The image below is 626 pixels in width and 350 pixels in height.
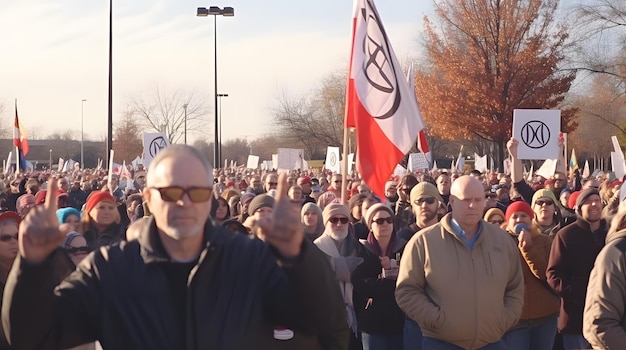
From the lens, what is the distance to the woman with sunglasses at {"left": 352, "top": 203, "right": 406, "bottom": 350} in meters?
7.30

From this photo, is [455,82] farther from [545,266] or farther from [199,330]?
[199,330]

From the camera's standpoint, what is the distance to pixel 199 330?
2.97 m

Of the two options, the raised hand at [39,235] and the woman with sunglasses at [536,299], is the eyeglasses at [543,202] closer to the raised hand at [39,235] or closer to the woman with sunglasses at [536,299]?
the woman with sunglasses at [536,299]

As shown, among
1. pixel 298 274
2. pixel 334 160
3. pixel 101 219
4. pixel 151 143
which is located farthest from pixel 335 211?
pixel 334 160

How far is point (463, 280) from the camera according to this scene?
242 inches

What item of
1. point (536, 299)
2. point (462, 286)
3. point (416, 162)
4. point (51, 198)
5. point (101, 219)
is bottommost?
point (536, 299)

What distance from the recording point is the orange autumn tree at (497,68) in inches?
1444

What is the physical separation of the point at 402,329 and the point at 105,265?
4.72 metres

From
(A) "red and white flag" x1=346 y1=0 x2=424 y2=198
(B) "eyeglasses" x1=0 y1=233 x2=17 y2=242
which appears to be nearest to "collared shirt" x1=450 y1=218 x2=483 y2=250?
(B) "eyeglasses" x1=0 y1=233 x2=17 y2=242

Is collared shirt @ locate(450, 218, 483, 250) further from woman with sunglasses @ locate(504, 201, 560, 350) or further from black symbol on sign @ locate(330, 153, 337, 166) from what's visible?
black symbol on sign @ locate(330, 153, 337, 166)

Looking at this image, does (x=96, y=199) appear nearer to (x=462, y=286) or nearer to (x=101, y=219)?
(x=101, y=219)

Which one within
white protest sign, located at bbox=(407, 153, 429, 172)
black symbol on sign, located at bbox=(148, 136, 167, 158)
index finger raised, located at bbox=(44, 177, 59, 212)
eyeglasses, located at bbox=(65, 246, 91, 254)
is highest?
black symbol on sign, located at bbox=(148, 136, 167, 158)

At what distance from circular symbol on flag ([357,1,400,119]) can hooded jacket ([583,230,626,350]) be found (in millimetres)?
4829

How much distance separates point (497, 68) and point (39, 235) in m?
35.6
